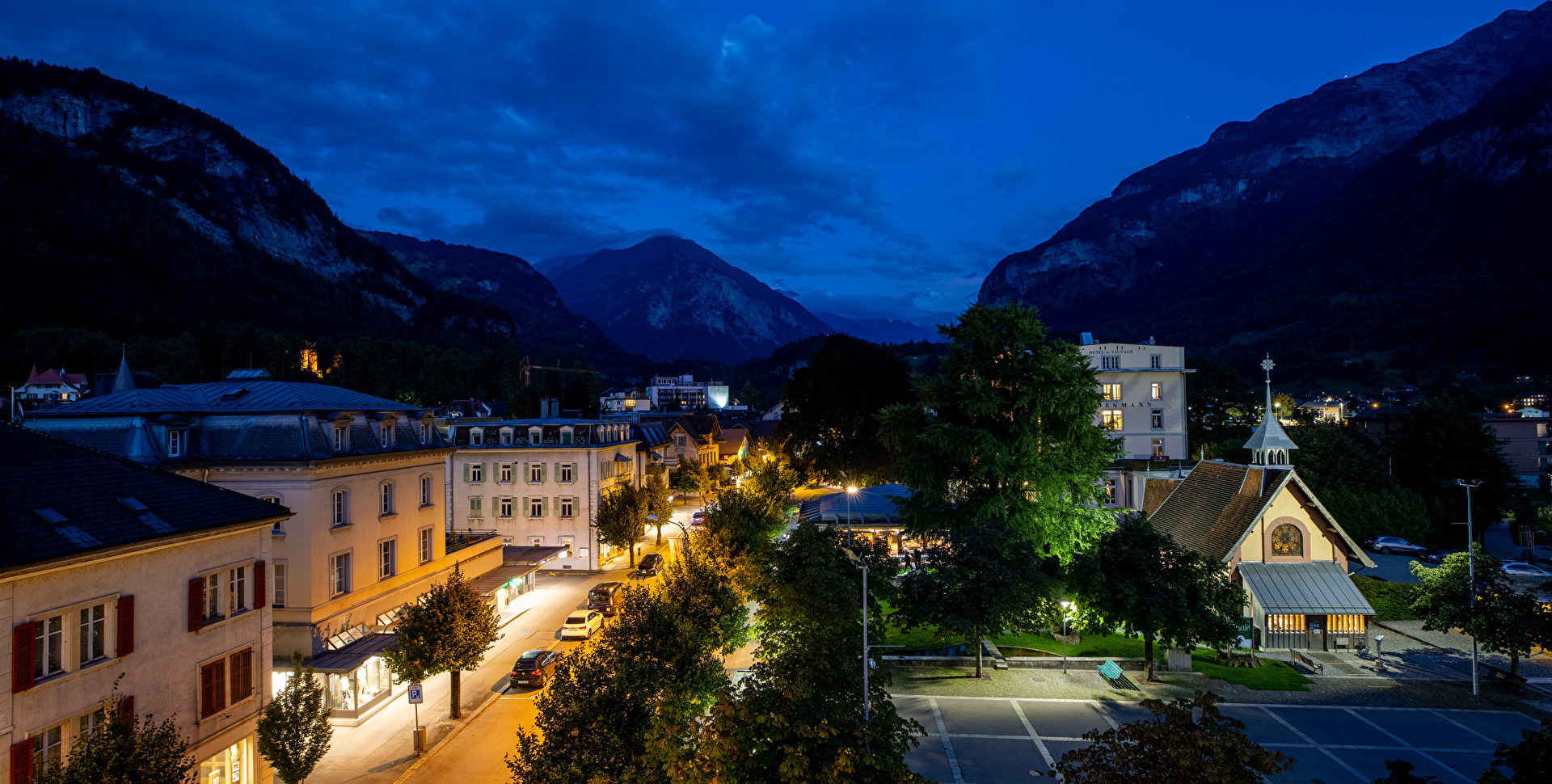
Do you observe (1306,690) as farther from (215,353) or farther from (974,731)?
(215,353)

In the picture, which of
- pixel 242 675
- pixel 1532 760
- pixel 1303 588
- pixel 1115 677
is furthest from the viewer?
pixel 1303 588

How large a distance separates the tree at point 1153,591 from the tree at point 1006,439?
237 centimetres

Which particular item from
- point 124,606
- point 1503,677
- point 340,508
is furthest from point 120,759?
point 1503,677

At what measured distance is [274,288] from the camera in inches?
7151

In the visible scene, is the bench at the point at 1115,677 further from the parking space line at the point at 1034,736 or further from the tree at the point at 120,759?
the tree at the point at 120,759

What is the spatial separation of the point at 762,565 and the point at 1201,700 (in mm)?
18533

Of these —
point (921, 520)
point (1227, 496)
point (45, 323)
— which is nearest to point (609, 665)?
point (921, 520)

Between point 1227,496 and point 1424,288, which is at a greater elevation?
point 1424,288

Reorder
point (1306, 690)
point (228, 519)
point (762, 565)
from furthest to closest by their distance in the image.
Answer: point (762, 565) → point (1306, 690) → point (228, 519)

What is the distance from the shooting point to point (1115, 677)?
25578 millimetres

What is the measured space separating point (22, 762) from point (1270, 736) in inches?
1266

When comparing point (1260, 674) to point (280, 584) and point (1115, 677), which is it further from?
point (280, 584)

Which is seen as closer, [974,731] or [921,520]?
[974,731]

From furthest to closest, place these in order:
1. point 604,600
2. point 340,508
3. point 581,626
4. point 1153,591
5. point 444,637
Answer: point 604,600, point 581,626, point 340,508, point 1153,591, point 444,637
